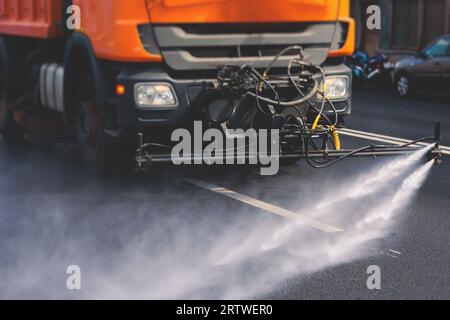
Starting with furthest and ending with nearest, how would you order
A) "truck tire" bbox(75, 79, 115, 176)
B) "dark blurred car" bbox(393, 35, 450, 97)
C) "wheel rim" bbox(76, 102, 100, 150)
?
"dark blurred car" bbox(393, 35, 450, 97) < "wheel rim" bbox(76, 102, 100, 150) < "truck tire" bbox(75, 79, 115, 176)

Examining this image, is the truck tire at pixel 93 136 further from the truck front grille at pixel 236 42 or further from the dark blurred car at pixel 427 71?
the dark blurred car at pixel 427 71

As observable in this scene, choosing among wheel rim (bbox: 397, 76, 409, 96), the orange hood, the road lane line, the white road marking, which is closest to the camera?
the road lane line

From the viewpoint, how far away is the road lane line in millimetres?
7570

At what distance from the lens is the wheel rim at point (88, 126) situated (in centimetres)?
961

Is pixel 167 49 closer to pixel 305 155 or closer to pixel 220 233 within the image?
pixel 305 155

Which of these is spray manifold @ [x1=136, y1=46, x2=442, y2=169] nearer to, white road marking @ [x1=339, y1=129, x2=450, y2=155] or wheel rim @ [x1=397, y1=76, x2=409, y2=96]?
white road marking @ [x1=339, y1=129, x2=450, y2=155]

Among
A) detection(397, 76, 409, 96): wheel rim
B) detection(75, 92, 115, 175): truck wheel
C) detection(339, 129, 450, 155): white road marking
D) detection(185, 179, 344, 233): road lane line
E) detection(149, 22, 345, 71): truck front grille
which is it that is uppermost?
detection(149, 22, 345, 71): truck front grille

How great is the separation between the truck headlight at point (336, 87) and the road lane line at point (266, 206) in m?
1.23

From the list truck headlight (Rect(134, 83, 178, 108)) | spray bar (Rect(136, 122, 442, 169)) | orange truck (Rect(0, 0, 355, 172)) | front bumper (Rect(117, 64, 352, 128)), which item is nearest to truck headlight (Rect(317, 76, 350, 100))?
orange truck (Rect(0, 0, 355, 172))

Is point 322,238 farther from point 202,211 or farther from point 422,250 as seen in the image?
point 202,211

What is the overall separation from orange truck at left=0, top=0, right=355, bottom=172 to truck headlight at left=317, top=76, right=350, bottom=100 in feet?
0.07

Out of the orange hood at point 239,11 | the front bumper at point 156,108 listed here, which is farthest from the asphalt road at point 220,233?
the orange hood at point 239,11
